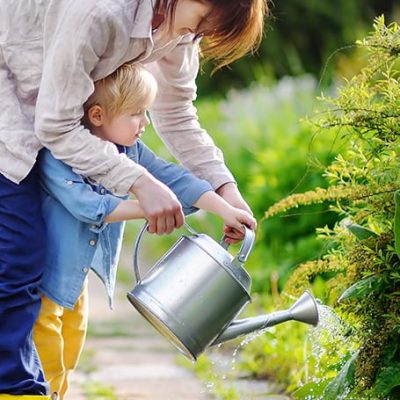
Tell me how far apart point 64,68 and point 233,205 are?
66cm

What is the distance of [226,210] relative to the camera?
9.59 ft

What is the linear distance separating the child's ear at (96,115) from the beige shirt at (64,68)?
10 cm

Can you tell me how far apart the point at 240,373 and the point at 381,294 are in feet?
4.93

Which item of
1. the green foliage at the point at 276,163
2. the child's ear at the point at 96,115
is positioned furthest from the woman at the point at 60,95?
the green foliage at the point at 276,163

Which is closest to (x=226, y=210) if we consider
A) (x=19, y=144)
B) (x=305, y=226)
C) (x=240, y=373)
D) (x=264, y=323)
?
(x=264, y=323)

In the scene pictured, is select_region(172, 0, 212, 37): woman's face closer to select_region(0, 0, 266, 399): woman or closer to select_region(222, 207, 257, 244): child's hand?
select_region(0, 0, 266, 399): woman

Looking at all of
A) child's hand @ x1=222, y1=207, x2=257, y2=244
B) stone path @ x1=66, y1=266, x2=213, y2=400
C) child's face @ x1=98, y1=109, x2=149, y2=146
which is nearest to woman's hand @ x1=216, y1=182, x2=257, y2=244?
child's hand @ x1=222, y1=207, x2=257, y2=244

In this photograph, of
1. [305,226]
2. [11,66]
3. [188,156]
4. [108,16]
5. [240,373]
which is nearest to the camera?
[108,16]

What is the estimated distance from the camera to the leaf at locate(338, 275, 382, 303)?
282 centimetres

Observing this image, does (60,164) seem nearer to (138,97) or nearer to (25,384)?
(138,97)

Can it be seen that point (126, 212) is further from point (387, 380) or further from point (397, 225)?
point (387, 380)

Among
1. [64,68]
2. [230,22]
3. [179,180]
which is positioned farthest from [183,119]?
[64,68]

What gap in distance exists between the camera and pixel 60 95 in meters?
2.66

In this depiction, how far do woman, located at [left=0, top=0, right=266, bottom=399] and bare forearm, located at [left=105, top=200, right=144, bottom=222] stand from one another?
4 centimetres
